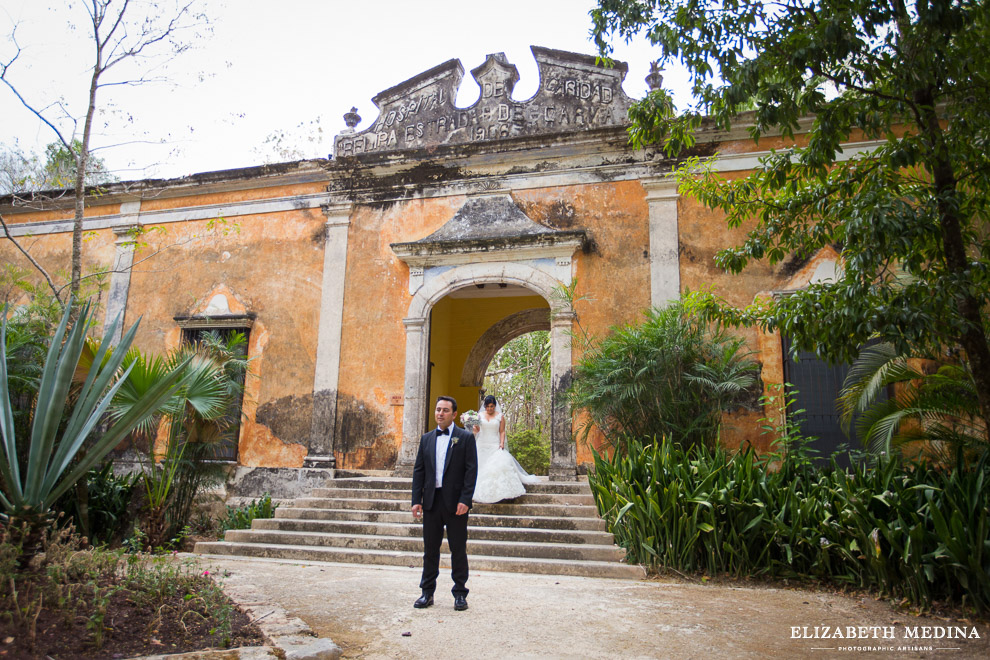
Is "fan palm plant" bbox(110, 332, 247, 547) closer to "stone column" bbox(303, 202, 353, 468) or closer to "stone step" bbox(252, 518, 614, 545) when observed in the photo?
"stone column" bbox(303, 202, 353, 468)

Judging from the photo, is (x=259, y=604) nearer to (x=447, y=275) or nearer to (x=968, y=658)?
(x=968, y=658)

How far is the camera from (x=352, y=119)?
10.2 meters

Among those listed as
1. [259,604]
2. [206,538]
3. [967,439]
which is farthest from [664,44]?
[206,538]

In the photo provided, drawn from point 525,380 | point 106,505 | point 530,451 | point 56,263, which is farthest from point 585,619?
point 525,380

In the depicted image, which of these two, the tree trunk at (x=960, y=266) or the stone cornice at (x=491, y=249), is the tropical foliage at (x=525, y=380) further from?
the tree trunk at (x=960, y=266)

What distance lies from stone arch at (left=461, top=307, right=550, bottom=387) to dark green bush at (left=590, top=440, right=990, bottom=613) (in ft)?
20.3

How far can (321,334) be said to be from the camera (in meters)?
9.46

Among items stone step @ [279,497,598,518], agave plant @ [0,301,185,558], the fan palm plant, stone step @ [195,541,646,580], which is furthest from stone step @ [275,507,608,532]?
agave plant @ [0,301,185,558]

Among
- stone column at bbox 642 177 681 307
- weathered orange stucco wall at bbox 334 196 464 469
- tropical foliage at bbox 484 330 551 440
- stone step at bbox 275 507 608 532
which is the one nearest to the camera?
stone step at bbox 275 507 608 532

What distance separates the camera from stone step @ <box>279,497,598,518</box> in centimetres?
691

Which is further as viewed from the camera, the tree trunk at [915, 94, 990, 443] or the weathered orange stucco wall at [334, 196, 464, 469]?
the weathered orange stucco wall at [334, 196, 464, 469]

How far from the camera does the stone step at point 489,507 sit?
691cm

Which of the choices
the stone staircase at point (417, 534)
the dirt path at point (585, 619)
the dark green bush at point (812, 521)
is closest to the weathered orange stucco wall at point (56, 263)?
the stone staircase at point (417, 534)

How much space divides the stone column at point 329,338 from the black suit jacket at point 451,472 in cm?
478
